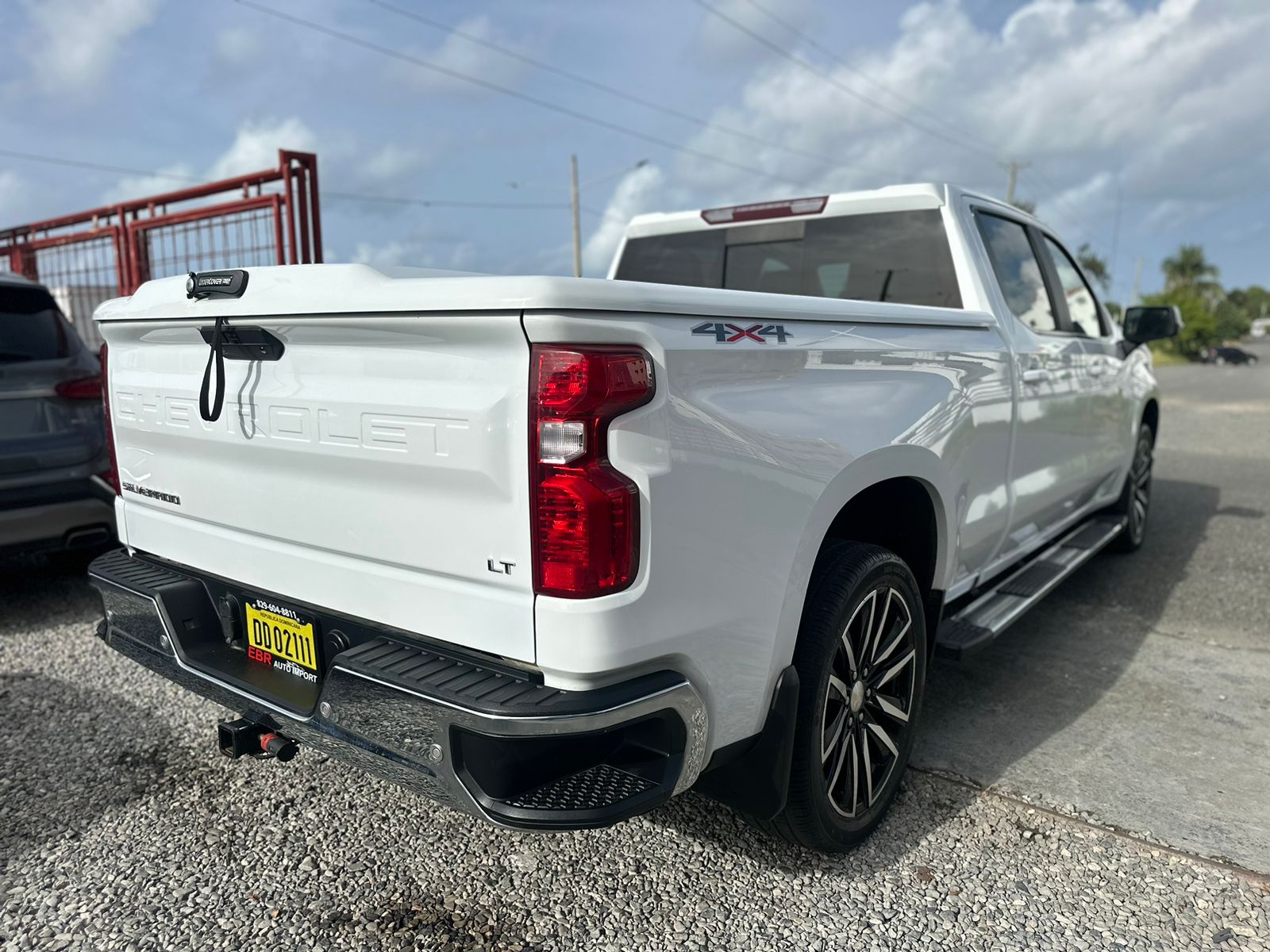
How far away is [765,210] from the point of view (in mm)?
4238

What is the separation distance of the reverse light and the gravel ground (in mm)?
2375

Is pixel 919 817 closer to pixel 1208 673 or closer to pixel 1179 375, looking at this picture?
pixel 1208 673

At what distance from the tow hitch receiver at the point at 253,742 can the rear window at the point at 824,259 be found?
7.45ft

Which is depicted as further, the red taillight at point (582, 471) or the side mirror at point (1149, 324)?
the side mirror at point (1149, 324)

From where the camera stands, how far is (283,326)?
7.50ft

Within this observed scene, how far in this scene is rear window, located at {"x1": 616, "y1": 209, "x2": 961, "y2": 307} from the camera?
3.81 m

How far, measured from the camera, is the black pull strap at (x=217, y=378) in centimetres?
245

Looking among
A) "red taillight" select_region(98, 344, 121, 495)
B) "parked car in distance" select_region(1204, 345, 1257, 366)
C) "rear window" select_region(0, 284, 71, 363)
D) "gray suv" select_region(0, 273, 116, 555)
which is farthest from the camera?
"parked car in distance" select_region(1204, 345, 1257, 366)

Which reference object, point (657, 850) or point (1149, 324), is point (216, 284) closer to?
point (657, 850)

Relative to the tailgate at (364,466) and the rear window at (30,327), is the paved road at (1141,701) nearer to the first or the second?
the tailgate at (364,466)

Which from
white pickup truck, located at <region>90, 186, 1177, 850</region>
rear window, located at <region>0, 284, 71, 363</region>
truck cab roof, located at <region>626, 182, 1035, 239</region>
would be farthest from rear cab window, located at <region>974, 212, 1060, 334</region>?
rear window, located at <region>0, 284, 71, 363</region>

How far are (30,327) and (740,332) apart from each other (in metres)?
4.18

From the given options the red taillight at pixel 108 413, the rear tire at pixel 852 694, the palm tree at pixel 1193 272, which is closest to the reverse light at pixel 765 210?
the rear tire at pixel 852 694

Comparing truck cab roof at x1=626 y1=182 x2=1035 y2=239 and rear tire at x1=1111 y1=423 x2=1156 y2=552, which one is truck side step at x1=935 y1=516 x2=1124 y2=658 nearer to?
rear tire at x1=1111 y1=423 x2=1156 y2=552
